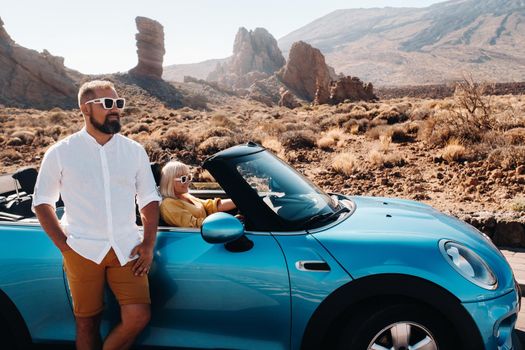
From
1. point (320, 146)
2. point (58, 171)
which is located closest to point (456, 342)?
point (58, 171)

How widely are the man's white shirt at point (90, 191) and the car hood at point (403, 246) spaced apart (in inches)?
42.1

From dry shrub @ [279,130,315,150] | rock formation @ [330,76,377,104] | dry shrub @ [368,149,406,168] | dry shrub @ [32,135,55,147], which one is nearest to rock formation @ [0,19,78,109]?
rock formation @ [330,76,377,104]

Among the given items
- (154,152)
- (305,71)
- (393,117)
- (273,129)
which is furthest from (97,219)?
(305,71)

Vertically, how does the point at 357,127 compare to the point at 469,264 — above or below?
below

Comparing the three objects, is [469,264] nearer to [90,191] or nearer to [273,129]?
[90,191]

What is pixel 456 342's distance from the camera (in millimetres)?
2516

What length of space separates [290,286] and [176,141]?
13.5 m

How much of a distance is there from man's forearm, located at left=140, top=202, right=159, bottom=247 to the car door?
0.52 ft

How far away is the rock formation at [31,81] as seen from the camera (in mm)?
52938

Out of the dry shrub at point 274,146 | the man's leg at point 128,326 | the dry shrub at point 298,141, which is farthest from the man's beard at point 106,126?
the dry shrub at point 298,141

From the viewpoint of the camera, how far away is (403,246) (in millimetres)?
2631

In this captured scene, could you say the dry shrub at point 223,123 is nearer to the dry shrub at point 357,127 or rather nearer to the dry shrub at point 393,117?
the dry shrub at point 357,127

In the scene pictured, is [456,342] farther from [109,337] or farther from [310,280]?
[109,337]

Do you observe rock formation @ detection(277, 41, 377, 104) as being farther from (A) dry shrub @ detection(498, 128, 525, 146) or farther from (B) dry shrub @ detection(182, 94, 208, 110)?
(A) dry shrub @ detection(498, 128, 525, 146)
